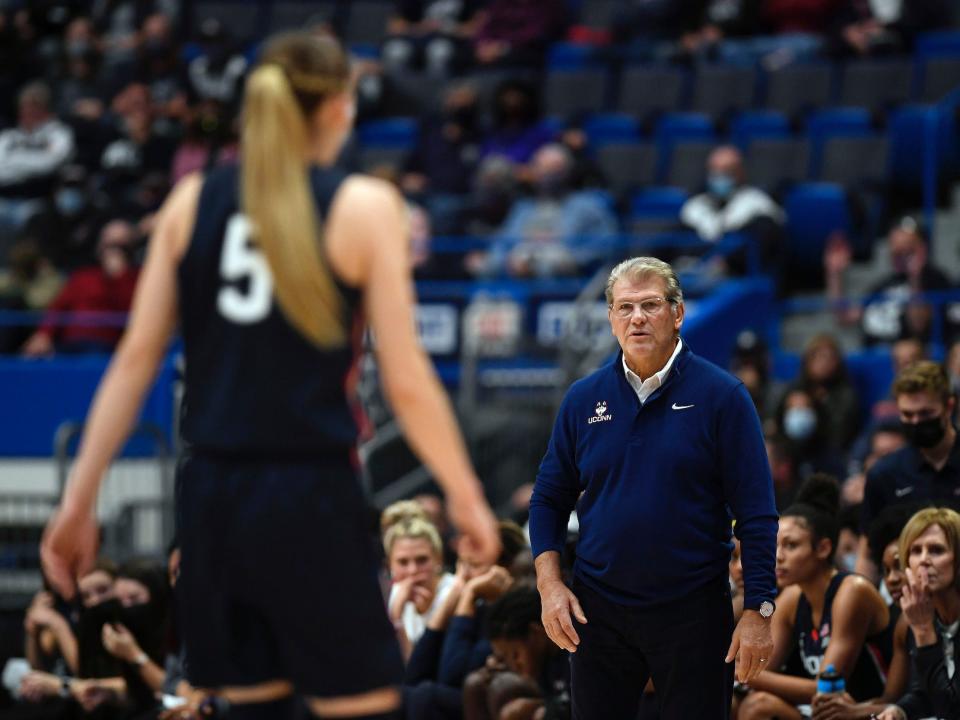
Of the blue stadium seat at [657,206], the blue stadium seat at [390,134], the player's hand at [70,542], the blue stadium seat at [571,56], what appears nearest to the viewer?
the player's hand at [70,542]

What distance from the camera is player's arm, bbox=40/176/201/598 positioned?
351cm

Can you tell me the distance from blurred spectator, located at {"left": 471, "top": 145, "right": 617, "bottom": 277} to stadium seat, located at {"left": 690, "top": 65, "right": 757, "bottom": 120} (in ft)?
5.50

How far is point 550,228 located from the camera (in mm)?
13406

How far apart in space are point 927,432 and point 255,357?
409 cm

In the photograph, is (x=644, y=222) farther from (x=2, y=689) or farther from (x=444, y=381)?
(x=2, y=689)

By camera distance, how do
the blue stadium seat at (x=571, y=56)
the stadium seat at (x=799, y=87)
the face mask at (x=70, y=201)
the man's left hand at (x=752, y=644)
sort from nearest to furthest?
1. the man's left hand at (x=752, y=644)
2. the stadium seat at (x=799, y=87)
3. the face mask at (x=70, y=201)
4. the blue stadium seat at (x=571, y=56)

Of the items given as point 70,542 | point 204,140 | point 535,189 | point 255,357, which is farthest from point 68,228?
point 255,357

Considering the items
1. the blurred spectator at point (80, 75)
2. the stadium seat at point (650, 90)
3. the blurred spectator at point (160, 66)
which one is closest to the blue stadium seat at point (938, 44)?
the stadium seat at point (650, 90)

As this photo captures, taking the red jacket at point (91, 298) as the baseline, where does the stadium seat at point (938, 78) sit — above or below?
above

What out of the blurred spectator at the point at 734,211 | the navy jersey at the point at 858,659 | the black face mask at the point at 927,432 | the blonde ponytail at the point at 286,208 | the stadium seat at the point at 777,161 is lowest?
the navy jersey at the point at 858,659

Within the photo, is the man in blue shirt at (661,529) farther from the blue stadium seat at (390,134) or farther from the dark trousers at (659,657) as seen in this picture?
the blue stadium seat at (390,134)

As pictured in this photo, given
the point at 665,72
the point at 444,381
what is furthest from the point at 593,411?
the point at 665,72

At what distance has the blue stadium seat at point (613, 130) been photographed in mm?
14867

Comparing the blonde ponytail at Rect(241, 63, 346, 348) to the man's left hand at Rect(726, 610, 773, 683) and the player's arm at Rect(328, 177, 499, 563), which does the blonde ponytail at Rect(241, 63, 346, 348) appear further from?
the man's left hand at Rect(726, 610, 773, 683)
